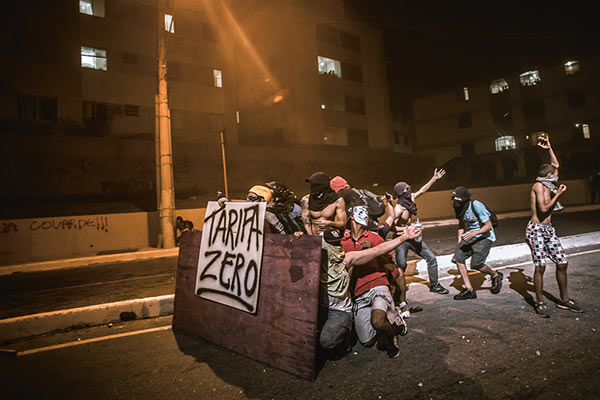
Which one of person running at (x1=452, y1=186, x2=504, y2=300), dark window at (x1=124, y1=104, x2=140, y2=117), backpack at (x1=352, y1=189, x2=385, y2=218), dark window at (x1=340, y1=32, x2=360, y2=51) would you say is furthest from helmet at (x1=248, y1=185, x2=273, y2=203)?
dark window at (x1=340, y1=32, x2=360, y2=51)

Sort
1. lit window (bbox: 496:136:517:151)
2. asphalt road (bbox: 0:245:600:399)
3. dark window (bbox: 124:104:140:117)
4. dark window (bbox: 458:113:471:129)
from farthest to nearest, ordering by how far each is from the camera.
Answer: dark window (bbox: 458:113:471:129)
lit window (bbox: 496:136:517:151)
dark window (bbox: 124:104:140:117)
asphalt road (bbox: 0:245:600:399)

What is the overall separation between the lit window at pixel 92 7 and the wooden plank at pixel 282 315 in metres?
26.4

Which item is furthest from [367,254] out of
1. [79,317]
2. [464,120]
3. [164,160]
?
[464,120]

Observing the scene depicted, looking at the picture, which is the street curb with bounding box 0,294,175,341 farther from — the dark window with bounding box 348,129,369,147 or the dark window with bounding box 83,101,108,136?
the dark window with bounding box 348,129,369,147

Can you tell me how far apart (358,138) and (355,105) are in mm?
3635

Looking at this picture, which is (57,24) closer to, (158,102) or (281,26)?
(158,102)

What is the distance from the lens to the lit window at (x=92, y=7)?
21.6 metres

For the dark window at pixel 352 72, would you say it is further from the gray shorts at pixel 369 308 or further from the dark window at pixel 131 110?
the gray shorts at pixel 369 308

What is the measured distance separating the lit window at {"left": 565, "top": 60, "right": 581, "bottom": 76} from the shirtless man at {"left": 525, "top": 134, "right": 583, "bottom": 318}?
40.4 m

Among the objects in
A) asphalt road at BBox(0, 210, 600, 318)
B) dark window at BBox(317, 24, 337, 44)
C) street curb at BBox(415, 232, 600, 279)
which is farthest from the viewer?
dark window at BBox(317, 24, 337, 44)

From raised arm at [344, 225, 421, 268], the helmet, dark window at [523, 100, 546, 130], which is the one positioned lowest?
raised arm at [344, 225, 421, 268]

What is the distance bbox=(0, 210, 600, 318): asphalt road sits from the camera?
5.75 metres

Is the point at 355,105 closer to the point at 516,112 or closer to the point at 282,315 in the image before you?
the point at 516,112

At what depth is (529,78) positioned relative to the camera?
35531 millimetres
